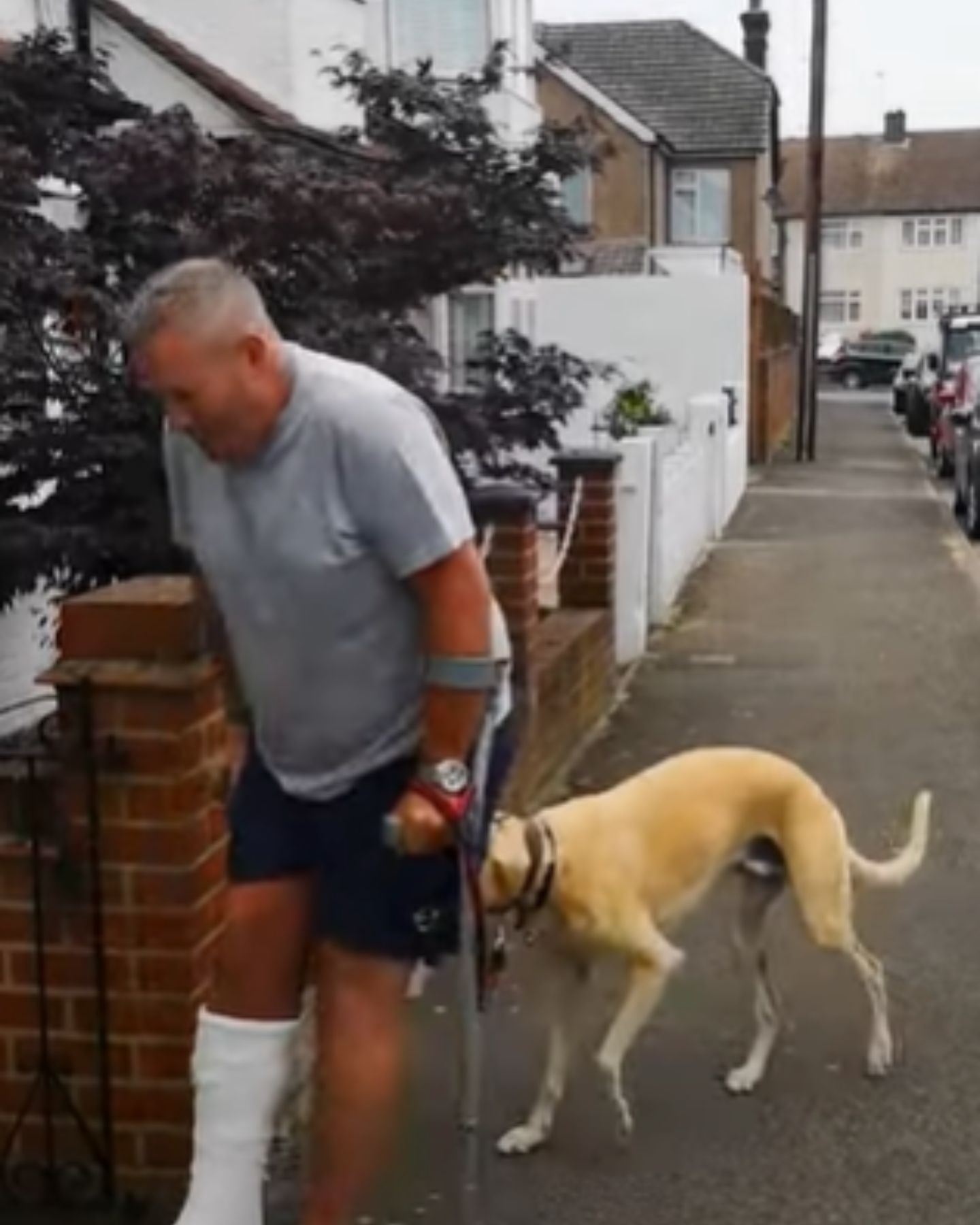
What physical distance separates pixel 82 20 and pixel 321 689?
26.7 ft

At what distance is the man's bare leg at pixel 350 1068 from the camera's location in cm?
342

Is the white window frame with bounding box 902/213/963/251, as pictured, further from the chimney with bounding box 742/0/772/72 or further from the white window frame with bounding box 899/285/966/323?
the chimney with bounding box 742/0/772/72

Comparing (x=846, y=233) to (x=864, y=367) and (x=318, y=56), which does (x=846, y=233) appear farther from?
(x=318, y=56)

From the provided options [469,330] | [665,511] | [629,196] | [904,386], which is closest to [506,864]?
[665,511]

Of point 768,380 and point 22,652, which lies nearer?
point 22,652

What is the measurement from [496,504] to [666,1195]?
11.2 ft

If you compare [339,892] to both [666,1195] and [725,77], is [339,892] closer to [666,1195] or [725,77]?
[666,1195]

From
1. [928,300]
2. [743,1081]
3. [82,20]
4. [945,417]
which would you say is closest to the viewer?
[743,1081]

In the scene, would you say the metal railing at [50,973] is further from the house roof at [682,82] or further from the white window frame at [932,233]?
the white window frame at [932,233]

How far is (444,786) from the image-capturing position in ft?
10.6

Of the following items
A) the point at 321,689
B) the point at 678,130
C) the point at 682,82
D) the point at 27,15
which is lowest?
the point at 321,689

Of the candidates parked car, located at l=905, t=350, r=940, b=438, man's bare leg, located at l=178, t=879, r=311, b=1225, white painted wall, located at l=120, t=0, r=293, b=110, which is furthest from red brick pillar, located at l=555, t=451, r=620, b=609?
parked car, located at l=905, t=350, r=940, b=438

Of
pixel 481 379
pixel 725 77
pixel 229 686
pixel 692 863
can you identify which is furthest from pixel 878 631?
pixel 725 77

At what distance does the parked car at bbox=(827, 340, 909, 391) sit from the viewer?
2344 inches
